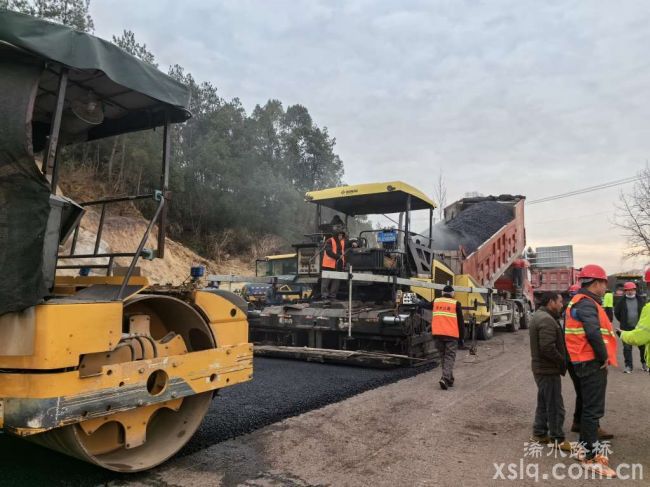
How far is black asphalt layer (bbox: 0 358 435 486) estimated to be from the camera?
3.08 m

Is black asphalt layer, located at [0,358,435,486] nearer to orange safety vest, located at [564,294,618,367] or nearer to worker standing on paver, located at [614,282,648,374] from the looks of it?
orange safety vest, located at [564,294,618,367]

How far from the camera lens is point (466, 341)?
10523 millimetres

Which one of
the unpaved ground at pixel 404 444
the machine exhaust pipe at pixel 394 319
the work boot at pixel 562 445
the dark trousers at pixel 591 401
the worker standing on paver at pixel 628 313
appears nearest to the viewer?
the unpaved ground at pixel 404 444

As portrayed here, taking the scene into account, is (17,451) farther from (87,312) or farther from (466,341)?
(466,341)

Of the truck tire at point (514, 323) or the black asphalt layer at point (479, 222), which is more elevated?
the black asphalt layer at point (479, 222)

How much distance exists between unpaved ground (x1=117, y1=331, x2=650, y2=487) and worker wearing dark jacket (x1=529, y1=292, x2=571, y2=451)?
0.70 ft

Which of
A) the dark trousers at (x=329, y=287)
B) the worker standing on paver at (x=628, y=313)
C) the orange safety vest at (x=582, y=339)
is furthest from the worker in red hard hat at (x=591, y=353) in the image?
the dark trousers at (x=329, y=287)

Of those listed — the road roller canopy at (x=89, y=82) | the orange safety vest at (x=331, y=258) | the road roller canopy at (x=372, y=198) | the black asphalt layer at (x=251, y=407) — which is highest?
the road roller canopy at (x=372, y=198)

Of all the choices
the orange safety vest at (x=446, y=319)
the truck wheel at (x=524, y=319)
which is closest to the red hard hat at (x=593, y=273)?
the orange safety vest at (x=446, y=319)

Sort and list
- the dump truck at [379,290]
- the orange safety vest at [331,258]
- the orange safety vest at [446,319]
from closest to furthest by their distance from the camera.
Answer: the orange safety vest at [446,319], the dump truck at [379,290], the orange safety vest at [331,258]

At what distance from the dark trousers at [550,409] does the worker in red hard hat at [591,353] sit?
0.24m

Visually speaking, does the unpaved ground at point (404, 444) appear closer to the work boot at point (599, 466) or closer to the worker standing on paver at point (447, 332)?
the work boot at point (599, 466)

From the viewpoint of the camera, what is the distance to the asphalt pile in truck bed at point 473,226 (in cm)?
1094

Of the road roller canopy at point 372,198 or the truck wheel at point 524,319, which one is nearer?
→ the road roller canopy at point 372,198
